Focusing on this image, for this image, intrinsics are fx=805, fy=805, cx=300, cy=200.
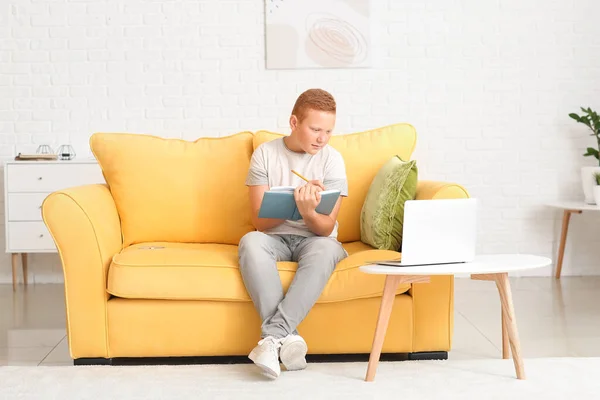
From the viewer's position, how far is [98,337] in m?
2.95

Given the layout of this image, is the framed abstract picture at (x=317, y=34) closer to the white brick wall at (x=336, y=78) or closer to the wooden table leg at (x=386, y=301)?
the white brick wall at (x=336, y=78)

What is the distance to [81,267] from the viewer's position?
2920 millimetres

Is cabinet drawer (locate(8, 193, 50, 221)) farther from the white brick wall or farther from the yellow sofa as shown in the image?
the yellow sofa

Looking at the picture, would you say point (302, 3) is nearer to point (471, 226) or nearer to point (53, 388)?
point (471, 226)

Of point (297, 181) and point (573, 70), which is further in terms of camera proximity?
point (573, 70)

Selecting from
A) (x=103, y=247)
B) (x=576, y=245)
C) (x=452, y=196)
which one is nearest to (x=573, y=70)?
(x=576, y=245)

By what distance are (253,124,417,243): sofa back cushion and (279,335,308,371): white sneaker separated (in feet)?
2.86

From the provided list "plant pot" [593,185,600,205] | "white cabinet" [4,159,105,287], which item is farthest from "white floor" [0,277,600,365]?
"plant pot" [593,185,600,205]

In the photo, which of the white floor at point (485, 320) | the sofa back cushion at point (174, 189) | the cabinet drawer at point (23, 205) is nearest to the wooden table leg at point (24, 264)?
the white floor at point (485, 320)

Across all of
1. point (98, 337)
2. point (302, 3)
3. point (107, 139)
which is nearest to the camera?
point (98, 337)

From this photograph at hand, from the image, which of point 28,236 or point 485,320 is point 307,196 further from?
point 28,236

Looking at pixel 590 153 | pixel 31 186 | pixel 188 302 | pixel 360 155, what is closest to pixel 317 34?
pixel 360 155

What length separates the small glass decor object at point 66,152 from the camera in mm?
4727

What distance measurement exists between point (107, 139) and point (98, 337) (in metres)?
0.99
